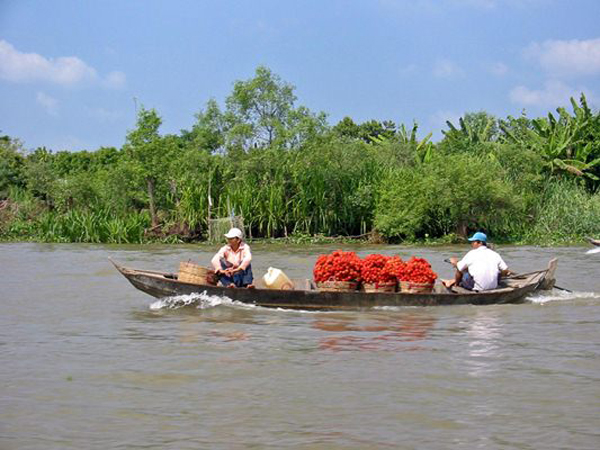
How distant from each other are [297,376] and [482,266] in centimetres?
480

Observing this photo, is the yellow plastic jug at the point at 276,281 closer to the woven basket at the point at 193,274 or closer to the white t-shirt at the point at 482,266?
the woven basket at the point at 193,274

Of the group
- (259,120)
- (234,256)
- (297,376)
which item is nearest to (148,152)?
(259,120)

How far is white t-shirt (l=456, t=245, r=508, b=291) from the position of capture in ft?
38.2

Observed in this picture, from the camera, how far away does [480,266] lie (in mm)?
11688

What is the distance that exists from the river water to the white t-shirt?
0.35 m

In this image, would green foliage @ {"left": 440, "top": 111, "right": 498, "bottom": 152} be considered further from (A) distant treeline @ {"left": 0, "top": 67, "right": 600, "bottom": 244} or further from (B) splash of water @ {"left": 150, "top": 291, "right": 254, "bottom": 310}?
(B) splash of water @ {"left": 150, "top": 291, "right": 254, "bottom": 310}

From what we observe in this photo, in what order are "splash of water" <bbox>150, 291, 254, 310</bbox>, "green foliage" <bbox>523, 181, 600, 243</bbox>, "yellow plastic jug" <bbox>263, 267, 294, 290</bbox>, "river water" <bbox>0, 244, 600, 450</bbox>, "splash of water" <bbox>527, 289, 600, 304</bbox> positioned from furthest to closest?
"green foliage" <bbox>523, 181, 600, 243</bbox>, "splash of water" <bbox>527, 289, 600, 304</bbox>, "yellow plastic jug" <bbox>263, 267, 294, 290</bbox>, "splash of water" <bbox>150, 291, 254, 310</bbox>, "river water" <bbox>0, 244, 600, 450</bbox>

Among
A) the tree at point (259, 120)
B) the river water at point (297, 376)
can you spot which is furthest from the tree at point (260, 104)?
the river water at point (297, 376)

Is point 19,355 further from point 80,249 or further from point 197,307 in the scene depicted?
point 80,249

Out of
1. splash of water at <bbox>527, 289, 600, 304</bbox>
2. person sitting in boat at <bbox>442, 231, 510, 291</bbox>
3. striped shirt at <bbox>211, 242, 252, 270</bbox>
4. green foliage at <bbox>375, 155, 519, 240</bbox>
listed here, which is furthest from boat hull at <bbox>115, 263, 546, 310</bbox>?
green foliage at <bbox>375, 155, 519, 240</bbox>

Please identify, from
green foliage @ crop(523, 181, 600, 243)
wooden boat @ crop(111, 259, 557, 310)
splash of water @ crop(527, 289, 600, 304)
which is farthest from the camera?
green foliage @ crop(523, 181, 600, 243)

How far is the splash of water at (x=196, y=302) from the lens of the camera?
37.4 feet

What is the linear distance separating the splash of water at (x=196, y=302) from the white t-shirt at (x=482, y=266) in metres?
3.12

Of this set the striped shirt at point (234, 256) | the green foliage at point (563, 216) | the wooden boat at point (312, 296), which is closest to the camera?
the wooden boat at point (312, 296)
